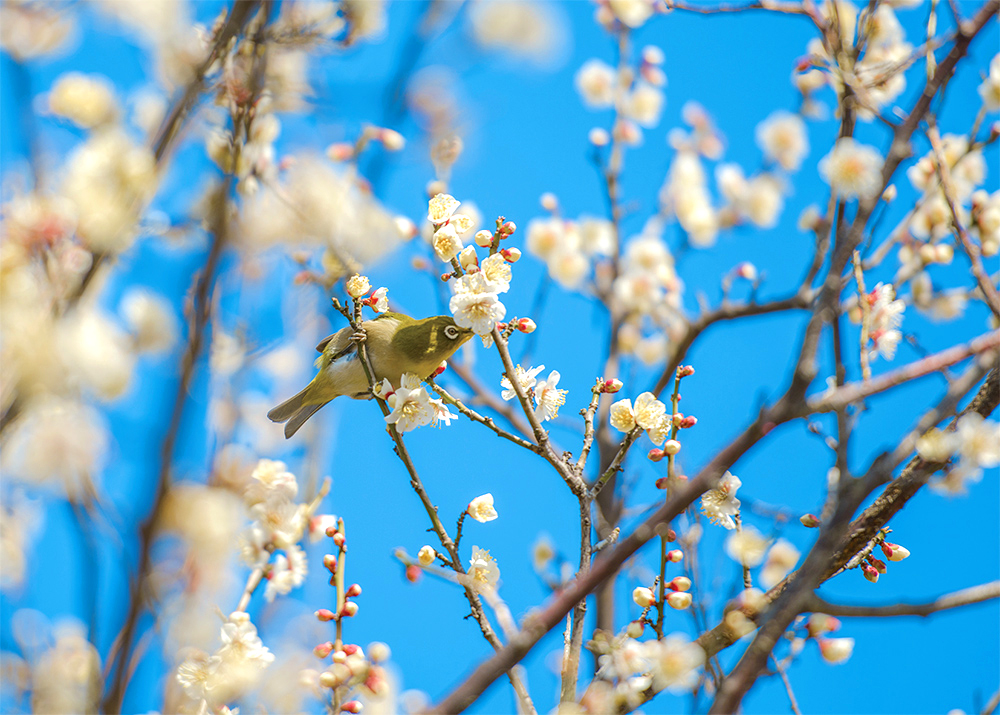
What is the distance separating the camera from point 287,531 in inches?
111

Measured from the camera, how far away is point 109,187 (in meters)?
2.13

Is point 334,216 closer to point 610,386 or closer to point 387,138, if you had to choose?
point 387,138

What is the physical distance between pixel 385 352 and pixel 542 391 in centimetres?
90

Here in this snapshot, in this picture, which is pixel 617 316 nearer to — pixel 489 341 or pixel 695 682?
pixel 489 341

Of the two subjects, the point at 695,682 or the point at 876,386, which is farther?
the point at 695,682

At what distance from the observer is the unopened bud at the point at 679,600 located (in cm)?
236

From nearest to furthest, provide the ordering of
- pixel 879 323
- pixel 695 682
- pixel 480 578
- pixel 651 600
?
1. pixel 695 682
2. pixel 651 600
3. pixel 480 578
4. pixel 879 323

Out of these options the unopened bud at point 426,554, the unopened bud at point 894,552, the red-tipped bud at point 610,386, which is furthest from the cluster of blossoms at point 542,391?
the unopened bud at point 894,552

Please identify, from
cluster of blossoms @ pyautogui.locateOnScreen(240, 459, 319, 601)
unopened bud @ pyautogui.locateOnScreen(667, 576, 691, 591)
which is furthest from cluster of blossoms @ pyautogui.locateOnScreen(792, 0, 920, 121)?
cluster of blossoms @ pyautogui.locateOnScreen(240, 459, 319, 601)

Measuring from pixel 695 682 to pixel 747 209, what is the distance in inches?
198

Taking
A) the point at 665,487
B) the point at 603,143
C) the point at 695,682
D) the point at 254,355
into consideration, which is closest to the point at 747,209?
the point at 603,143

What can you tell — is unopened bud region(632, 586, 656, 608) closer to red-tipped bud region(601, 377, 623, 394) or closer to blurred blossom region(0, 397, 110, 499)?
red-tipped bud region(601, 377, 623, 394)

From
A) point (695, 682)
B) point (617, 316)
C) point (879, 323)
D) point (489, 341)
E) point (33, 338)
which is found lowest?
point (695, 682)

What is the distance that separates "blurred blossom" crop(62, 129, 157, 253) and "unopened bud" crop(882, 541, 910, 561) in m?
2.23
